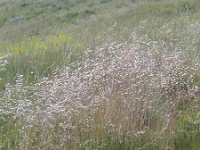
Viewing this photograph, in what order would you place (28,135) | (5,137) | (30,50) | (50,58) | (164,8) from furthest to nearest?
(164,8), (30,50), (50,58), (5,137), (28,135)

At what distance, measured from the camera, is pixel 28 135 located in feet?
10.8

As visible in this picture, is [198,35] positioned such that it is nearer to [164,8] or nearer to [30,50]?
[30,50]

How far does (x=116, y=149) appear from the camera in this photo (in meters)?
3.41

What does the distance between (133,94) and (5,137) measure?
3.66ft

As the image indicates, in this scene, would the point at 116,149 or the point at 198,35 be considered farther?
the point at 198,35

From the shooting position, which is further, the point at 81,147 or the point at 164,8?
the point at 164,8

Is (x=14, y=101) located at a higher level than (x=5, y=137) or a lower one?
higher

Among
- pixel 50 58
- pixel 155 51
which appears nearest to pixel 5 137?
pixel 155 51

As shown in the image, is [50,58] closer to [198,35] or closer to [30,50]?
[30,50]

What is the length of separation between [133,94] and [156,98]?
0.70 ft

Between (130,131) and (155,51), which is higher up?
(155,51)

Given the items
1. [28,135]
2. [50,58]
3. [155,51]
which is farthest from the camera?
[50,58]

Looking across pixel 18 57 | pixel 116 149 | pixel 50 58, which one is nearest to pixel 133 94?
pixel 116 149

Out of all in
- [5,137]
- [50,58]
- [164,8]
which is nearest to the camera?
[5,137]
